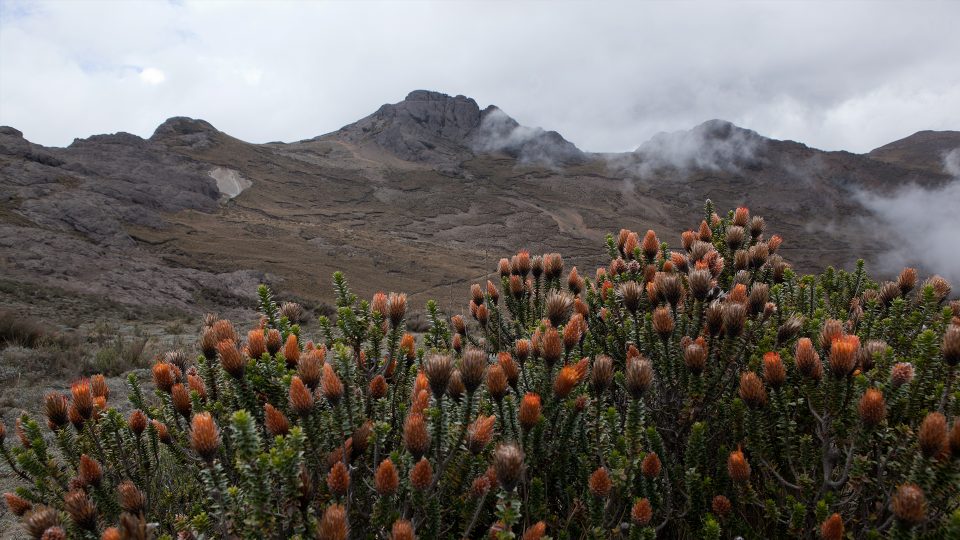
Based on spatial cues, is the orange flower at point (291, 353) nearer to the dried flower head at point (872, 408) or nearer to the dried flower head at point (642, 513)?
the dried flower head at point (642, 513)

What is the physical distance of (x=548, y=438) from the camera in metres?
1.87

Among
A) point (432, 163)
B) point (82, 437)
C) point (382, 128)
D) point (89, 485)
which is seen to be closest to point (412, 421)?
point (89, 485)

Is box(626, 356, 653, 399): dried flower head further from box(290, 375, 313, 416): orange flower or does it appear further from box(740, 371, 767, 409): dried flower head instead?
box(290, 375, 313, 416): orange flower

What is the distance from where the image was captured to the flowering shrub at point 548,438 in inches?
50.9

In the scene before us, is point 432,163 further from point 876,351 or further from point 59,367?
point 876,351

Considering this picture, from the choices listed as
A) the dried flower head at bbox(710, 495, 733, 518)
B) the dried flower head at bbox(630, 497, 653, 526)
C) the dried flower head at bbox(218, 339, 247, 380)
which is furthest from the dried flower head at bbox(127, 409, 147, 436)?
the dried flower head at bbox(710, 495, 733, 518)

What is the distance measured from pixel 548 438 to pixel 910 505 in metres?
1.05

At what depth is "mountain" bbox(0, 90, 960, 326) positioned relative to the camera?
1827 cm

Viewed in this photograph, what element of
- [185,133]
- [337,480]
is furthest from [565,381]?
[185,133]

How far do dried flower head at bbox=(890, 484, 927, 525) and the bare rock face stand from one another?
2593 inches

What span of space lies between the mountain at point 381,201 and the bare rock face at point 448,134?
36 centimetres

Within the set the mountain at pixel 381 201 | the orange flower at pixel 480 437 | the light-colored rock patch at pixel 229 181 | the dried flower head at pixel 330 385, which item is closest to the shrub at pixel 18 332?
the mountain at pixel 381 201

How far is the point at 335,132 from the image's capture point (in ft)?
259

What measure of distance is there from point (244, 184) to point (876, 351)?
48.3 metres
